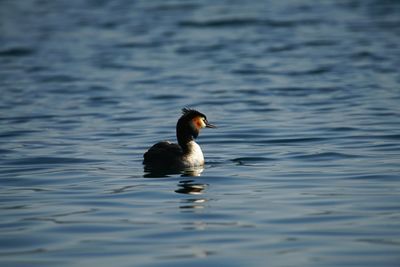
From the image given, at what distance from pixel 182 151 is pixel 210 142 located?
301cm

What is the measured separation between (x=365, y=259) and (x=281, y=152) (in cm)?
727

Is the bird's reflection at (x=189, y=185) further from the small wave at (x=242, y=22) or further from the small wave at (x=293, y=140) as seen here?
the small wave at (x=242, y=22)

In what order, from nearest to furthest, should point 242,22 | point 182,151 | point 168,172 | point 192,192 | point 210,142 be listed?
point 192,192, point 168,172, point 182,151, point 210,142, point 242,22

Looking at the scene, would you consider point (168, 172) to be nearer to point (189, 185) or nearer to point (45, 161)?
point (189, 185)

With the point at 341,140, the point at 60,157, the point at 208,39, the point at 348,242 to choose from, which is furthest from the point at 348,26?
the point at 348,242

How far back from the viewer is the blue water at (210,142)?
9.45m

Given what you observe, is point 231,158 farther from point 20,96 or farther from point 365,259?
point 20,96

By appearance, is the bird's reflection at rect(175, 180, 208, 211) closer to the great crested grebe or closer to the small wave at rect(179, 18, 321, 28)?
the great crested grebe

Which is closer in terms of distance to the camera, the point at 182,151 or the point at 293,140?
the point at 182,151

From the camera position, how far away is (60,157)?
620 inches

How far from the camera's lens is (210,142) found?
17.6 metres

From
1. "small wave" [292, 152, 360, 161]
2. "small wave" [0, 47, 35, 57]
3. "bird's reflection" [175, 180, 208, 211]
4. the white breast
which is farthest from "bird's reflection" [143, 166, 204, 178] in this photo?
"small wave" [0, 47, 35, 57]

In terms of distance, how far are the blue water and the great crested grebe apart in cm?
26

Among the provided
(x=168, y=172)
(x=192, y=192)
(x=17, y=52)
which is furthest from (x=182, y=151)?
(x=17, y=52)
